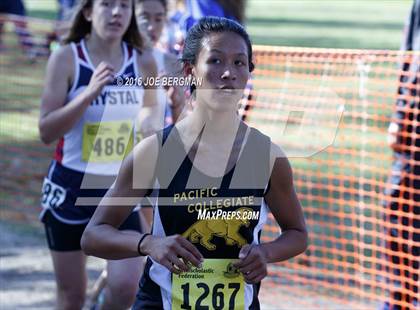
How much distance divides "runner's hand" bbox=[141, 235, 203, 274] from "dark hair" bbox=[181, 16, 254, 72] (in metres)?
0.69

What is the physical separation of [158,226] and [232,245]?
0.87 feet

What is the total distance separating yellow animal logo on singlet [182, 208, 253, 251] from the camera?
10.8 ft


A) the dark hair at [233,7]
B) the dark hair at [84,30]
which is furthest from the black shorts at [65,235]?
the dark hair at [233,7]

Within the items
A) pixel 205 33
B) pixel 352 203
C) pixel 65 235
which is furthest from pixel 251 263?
pixel 352 203

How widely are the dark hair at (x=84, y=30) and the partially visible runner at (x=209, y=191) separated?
1.85m

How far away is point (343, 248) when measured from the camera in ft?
23.6

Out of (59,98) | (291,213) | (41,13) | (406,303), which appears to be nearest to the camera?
(291,213)

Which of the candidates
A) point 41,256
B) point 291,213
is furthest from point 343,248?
point 291,213

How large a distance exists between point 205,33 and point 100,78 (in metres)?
1.37

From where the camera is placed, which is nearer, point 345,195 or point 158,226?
point 158,226

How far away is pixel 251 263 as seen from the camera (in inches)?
122

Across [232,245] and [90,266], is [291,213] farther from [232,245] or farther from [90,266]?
[90,266]

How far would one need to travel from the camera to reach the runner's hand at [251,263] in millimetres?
3109

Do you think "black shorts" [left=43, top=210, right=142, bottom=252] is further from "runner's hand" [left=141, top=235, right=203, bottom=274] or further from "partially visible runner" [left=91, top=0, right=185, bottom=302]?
"runner's hand" [left=141, top=235, right=203, bottom=274]
